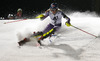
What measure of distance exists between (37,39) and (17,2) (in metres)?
8.18

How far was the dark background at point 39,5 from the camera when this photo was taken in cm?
951

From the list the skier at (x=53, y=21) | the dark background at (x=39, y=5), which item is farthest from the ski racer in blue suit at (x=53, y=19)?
the dark background at (x=39, y=5)

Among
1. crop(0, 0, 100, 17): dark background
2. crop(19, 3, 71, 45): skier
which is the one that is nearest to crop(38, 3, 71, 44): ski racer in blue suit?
crop(19, 3, 71, 45): skier

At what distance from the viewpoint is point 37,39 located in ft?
11.4

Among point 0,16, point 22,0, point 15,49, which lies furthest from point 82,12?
point 15,49

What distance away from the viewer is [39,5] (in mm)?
10352

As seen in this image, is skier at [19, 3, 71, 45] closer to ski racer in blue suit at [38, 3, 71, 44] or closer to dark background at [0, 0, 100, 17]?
ski racer in blue suit at [38, 3, 71, 44]

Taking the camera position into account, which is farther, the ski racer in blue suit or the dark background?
the dark background

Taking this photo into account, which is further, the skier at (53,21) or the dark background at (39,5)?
the dark background at (39,5)

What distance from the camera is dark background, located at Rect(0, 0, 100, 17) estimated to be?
31.2 feet

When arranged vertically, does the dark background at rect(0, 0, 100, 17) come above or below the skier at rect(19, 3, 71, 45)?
above

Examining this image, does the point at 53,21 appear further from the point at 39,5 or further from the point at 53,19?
the point at 39,5

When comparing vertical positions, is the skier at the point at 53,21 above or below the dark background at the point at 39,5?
below

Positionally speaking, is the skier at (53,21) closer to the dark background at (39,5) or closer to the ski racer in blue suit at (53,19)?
the ski racer in blue suit at (53,19)
